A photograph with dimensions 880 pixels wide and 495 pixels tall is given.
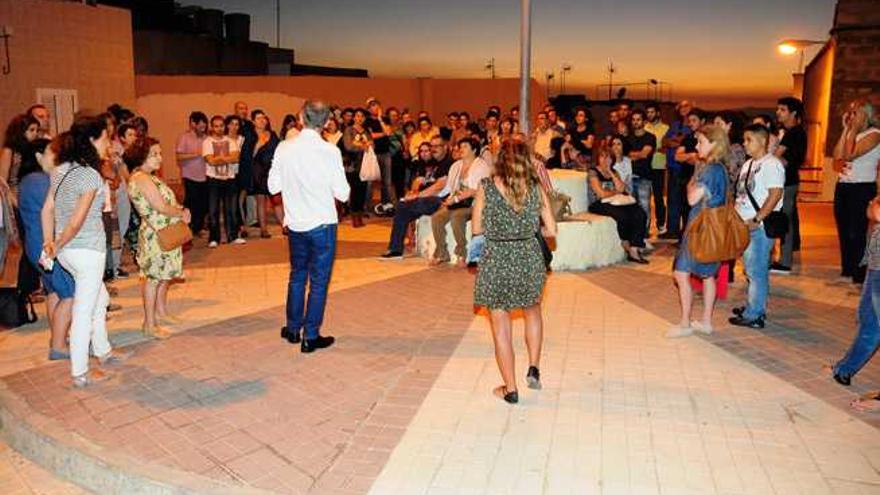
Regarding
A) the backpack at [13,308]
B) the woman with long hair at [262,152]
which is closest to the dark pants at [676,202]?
the woman with long hair at [262,152]

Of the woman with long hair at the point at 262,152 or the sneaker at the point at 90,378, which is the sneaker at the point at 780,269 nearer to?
the woman with long hair at the point at 262,152

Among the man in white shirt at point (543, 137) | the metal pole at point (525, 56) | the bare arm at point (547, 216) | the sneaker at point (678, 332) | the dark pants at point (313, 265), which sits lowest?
the sneaker at point (678, 332)

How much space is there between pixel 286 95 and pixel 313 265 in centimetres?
1810

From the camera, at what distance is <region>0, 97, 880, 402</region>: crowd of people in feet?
17.4

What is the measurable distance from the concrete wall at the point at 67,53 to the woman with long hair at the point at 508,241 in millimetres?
11105

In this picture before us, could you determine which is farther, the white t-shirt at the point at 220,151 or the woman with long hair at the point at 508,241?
the white t-shirt at the point at 220,151

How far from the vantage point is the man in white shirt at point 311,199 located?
20.0ft

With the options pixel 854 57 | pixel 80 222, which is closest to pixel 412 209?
pixel 80 222

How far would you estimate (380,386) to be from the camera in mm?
5582

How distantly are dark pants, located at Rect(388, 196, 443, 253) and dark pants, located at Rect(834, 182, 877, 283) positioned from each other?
474 centimetres

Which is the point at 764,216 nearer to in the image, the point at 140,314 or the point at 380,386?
the point at 380,386

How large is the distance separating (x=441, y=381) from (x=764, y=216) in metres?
3.30

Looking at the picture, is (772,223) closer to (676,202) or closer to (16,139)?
(676,202)

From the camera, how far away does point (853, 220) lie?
28.5 feet
